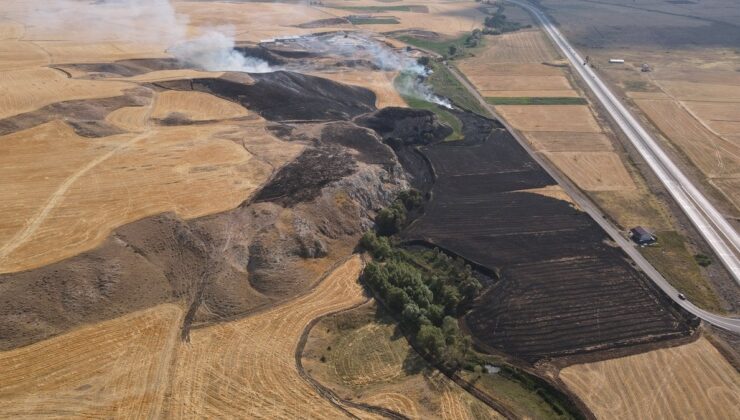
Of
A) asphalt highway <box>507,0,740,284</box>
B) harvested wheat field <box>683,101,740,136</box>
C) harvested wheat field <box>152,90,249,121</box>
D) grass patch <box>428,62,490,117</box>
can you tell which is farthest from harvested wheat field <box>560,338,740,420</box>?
harvested wheat field <box>683,101,740,136</box>

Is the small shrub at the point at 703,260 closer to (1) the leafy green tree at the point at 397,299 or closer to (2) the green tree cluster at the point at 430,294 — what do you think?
(2) the green tree cluster at the point at 430,294

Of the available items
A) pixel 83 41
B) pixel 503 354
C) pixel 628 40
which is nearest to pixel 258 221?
pixel 503 354

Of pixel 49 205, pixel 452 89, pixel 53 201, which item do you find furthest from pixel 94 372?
pixel 452 89

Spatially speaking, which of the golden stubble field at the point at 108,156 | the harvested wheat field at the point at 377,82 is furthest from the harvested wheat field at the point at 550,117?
the golden stubble field at the point at 108,156

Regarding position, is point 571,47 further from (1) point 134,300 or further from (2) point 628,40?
(1) point 134,300

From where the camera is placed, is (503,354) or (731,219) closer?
(503,354)

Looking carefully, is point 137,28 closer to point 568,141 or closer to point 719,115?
point 568,141
